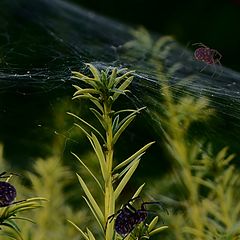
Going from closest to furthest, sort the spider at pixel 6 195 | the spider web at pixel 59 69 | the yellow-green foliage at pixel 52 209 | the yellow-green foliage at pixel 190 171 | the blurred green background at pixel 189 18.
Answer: the spider at pixel 6 195, the yellow-green foliage at pixel 190 171, the yellow-green foliage at pixel 52 209, the spider web at pixel 59 69, the blurred green background at pixel 189 18

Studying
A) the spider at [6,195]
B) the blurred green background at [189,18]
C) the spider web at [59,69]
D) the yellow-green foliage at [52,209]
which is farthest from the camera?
the blurred green background at [189,18]

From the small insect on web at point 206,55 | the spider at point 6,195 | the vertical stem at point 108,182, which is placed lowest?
the spider at point 6,195

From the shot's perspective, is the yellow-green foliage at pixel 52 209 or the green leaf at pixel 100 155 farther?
the yellow-green foliage at pixel 52 209

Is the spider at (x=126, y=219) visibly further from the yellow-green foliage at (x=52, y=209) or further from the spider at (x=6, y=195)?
the yellow-green foliage at (x=52, y=209)

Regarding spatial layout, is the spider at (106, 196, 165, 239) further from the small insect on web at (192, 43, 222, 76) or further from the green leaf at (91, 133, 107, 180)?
the small insect on web at (192, 43, 222, 76)

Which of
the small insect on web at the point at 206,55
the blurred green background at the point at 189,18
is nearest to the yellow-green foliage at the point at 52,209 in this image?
the small insect on web at the point at 206,55

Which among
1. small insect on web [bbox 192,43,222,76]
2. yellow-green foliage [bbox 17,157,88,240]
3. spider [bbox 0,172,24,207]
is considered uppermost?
small insect on web [bbox 192,43,222,76]

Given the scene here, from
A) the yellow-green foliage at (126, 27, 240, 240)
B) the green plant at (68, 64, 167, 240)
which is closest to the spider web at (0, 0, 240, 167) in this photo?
the yellow-green foliage at (126, 27, 240, 240)

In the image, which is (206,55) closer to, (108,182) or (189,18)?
(108,182)
